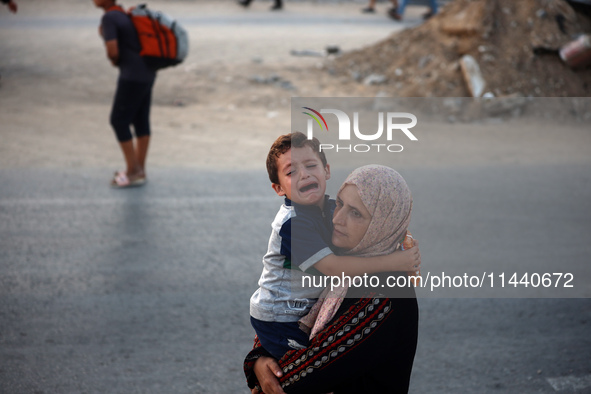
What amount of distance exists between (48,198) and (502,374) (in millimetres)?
4225

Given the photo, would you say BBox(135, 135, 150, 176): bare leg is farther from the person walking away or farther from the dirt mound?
the dirt mound

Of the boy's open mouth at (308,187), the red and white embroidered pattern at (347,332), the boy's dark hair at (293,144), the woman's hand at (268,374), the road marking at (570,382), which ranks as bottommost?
the road marking at (570,382)

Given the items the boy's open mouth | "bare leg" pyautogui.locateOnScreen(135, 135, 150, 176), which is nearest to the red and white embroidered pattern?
→ the boy's open mouth

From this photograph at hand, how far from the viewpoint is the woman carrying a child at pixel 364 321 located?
164cm

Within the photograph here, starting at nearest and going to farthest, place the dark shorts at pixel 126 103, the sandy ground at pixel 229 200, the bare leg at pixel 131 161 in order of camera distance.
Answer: the sandy ground at pixel 229 200, the dark shorts at pixel 126 103, the bare leg at pixel 131 161

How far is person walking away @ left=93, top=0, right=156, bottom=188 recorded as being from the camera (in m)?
5.77

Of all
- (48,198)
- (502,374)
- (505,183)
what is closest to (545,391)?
(502,374)

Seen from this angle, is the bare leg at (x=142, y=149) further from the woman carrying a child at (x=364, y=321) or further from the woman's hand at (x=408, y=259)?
the woman's hand at (x=408, y=259)

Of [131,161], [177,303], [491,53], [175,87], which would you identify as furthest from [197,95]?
[177,303]

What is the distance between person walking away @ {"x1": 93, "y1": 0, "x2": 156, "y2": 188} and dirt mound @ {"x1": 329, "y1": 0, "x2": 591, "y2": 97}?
506cm

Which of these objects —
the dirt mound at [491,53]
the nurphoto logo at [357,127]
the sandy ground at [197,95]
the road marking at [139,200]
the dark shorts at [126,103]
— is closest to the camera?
the nurphoto logo at [357,127]

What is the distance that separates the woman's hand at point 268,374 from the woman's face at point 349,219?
0.43m

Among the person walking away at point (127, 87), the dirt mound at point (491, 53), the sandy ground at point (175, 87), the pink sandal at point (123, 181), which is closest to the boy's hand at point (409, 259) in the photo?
the person walking away at point (127, 87)

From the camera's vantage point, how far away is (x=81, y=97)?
385 inches
